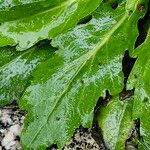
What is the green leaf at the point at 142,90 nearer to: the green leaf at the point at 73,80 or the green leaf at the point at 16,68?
the green leaf at the point at 73,80

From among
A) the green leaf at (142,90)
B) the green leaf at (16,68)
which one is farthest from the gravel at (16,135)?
the green leaf at (142,90)

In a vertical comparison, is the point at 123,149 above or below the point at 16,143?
below

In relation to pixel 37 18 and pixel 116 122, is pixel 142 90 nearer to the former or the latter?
pixel 116 122

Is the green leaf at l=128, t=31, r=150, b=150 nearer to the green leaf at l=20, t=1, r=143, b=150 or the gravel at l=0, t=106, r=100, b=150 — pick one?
the green leaf at l=20, t=1, r=143, b=150

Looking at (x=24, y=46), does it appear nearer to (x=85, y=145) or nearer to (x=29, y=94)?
(x=29, y=94)

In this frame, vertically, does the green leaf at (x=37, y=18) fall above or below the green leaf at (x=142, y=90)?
above

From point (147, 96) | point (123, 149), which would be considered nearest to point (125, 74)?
point (147, 96)

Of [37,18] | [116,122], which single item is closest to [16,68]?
[37,18]
